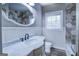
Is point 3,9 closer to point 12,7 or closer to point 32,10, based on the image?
point 12,7

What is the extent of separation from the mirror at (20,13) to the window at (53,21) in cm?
17

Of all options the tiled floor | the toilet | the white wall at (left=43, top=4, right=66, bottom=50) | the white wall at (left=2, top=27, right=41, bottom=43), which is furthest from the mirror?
the tiled floor

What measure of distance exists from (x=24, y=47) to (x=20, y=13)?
15.1 inches

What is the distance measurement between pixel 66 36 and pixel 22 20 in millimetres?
523

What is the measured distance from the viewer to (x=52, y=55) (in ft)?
4.10

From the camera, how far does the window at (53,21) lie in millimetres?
1218

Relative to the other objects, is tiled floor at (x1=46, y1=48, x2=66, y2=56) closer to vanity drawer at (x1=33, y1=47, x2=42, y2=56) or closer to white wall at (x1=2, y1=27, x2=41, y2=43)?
vanity drawer at (x1=33, y1=47, x2=42, y2=56)

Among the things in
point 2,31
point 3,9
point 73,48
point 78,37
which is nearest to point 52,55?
point 73,48

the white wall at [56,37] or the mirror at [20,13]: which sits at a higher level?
the mirror at [20,13]

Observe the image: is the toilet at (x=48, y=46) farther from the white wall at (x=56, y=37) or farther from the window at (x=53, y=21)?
the window at (x=53, y=21)

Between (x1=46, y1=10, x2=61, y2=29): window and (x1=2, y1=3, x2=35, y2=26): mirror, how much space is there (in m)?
0.17

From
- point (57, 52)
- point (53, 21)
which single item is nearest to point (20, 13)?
point (53, 21)

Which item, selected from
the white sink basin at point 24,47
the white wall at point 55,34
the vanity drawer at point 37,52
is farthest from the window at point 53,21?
the vanity drawer at point 37,52

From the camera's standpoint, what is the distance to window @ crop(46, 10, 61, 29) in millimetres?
1218
